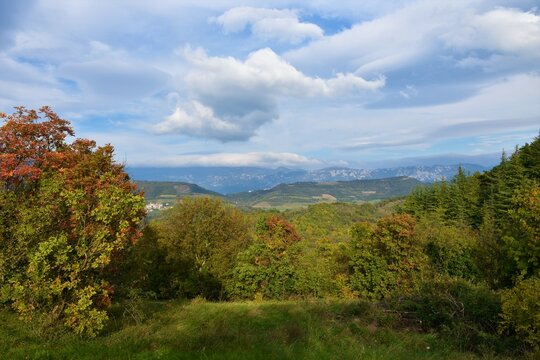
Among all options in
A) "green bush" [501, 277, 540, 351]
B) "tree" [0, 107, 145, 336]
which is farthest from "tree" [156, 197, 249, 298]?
"green bush" [501, 277, 540, 351]

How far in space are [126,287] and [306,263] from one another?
35996 millimetres

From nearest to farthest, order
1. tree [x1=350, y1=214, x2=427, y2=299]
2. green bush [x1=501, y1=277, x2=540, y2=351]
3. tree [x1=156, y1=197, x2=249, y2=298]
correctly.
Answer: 1. green bush [x1=501, y1=277, x2=540, y2=351]
2. tree [x1=156, y1=197, x2=249, y2=298]
3. tree [x1=350, y1=214, x2=427, y2=299]

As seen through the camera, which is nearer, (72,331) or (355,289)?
(72,331)

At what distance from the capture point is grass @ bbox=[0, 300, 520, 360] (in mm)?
9953

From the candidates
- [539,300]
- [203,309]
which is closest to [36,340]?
[203,309]

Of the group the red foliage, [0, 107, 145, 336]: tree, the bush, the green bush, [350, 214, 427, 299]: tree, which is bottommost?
[350, 214, 427, 299]: tree

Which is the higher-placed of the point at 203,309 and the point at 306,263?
the point at 203,309

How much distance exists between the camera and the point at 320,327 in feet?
48.8

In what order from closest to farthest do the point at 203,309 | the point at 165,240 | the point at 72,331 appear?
the point at 72,331, the point at 203,309, the point at 165,240

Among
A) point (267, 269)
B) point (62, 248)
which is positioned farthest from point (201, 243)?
A: point (62, 248)

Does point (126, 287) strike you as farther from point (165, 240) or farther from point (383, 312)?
point (165, 240)

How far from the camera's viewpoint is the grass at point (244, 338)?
32.7ft

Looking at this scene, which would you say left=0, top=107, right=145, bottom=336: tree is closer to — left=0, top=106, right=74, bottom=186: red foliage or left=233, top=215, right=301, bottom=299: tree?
left=0, top=106, right=74, bottom=186: red foliage

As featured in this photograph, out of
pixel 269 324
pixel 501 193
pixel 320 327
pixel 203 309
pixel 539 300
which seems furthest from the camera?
pixel 501 193
